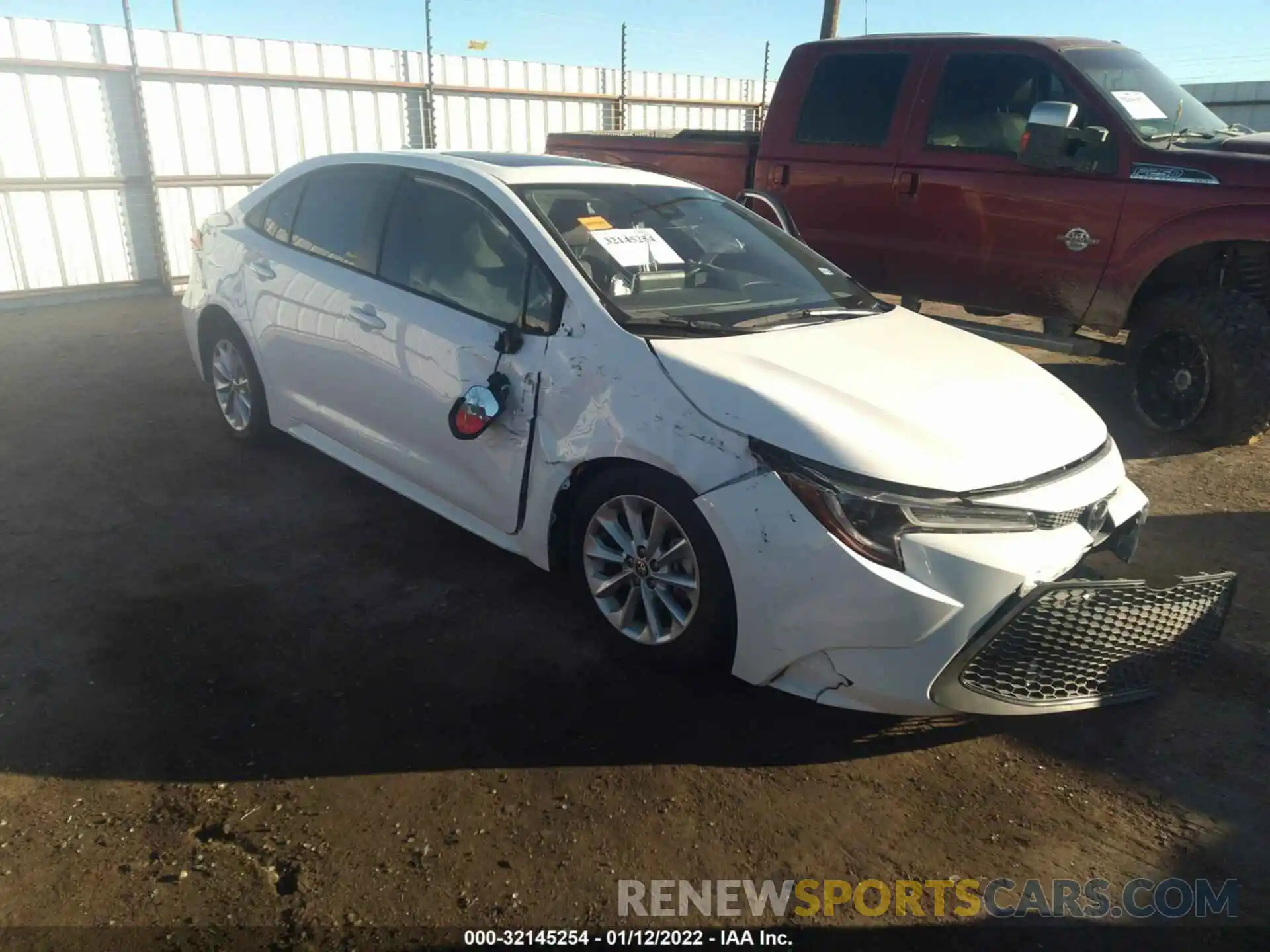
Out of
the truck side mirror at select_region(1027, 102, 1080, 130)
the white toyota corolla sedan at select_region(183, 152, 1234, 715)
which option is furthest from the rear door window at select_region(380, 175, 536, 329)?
the truck side mirror at select_region(1027, 102, 1080, 130)

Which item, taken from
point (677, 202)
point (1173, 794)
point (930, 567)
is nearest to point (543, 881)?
point (930, 567)

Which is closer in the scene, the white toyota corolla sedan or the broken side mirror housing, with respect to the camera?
the white toyota corolla sedan

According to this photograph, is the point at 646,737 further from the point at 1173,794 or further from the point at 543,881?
the point at 1173,794

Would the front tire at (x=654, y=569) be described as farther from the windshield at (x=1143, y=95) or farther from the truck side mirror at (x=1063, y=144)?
the windshield at (x=1143, y=95)

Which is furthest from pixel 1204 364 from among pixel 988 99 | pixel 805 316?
pixel 805 316

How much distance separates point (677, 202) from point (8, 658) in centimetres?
312

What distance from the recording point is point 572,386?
3195 millimetres

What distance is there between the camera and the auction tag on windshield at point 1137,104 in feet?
18.3

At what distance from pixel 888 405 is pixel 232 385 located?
148 inches

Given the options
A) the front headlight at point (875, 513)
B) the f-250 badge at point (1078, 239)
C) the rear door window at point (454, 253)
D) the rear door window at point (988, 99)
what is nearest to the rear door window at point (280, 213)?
the rear door window at point (454, 253)

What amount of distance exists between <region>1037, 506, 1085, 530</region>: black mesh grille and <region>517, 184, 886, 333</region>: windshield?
1.19 m

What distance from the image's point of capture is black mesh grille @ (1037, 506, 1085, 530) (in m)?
2.73

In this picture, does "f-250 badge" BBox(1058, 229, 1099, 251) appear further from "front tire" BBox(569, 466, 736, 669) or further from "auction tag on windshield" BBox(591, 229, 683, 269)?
"front tire" BBox(569, 466, 736, 669)

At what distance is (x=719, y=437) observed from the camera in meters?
2.79
